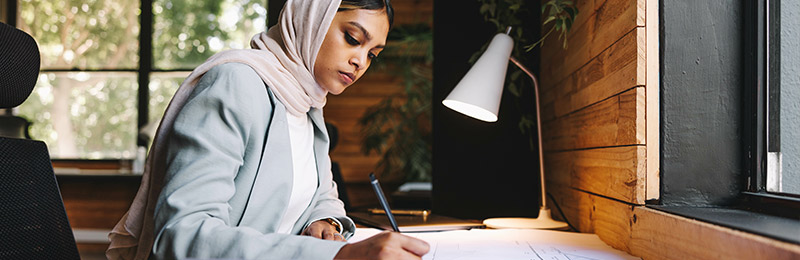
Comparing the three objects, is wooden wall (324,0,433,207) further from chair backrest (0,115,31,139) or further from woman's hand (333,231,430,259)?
woman's hand (333,231,430,259)

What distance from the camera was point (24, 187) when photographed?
97cm

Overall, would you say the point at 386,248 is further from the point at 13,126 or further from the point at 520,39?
the point at 13,126

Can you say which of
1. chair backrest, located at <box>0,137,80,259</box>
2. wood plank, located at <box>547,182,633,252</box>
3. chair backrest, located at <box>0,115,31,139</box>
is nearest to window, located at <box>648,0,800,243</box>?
wood plank, located at <box>547,182,633,252</box>

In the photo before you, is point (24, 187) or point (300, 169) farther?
point (300, 169)

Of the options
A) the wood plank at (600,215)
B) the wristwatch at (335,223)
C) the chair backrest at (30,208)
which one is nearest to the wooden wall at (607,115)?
the wood plank at (600,215)

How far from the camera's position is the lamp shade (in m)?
1.42

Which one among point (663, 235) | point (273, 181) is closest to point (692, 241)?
point (663, 235)

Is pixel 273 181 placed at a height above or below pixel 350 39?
below

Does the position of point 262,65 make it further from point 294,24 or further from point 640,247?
point 640,247

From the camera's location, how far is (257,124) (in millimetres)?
913

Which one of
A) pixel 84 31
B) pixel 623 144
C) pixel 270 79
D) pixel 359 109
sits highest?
pixel 84 31

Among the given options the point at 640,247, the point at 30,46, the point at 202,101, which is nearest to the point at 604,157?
the point at 640,247

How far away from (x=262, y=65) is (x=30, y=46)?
422 millimetres

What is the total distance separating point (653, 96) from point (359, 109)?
3963mm
